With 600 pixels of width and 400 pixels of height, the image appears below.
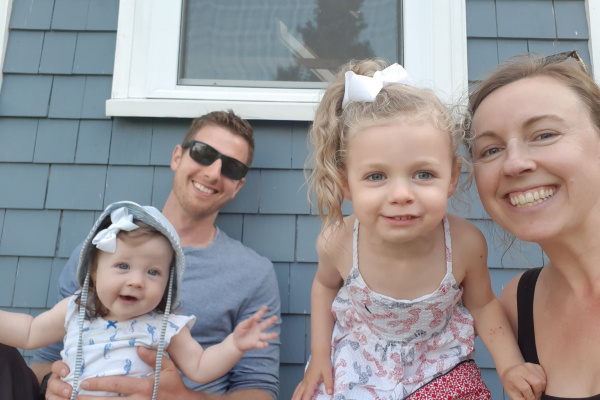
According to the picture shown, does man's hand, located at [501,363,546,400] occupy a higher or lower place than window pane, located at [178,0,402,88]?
lower

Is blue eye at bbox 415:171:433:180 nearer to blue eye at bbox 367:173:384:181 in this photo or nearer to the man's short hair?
blue eye at bbox 367:173:384:181

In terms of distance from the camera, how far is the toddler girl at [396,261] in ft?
5.66

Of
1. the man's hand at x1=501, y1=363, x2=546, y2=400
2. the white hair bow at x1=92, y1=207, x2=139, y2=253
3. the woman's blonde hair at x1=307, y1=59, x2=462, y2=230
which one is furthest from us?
the white hair bow at x1=92, y1=207, x2=139, y2=253

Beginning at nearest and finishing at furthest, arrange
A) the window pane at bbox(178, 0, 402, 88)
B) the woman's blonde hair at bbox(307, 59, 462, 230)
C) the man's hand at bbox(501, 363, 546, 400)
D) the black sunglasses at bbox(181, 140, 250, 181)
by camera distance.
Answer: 1. the man's hand at bbox(501, 363, 546, 400)
2. the woman's blonde hair at bbox(307, 59, 462, 230)
3. the black sunglasses at bbox(181, 140, 250, 181)
4. the window pane at bbox(178, 0, 402, 88)

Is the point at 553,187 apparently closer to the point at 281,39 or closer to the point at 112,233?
the point at 112,233

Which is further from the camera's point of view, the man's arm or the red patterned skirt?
the man's arm

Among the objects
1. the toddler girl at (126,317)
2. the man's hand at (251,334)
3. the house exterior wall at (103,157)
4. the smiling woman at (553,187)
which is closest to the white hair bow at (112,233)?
the toddler girl at (126,317)

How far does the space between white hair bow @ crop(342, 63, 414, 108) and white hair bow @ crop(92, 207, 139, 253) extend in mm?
842

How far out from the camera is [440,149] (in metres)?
1.75

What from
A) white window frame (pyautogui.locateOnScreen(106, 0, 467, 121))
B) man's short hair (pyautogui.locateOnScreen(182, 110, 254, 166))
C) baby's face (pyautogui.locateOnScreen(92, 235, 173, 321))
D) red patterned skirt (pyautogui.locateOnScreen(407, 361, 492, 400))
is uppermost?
white window frame (pyautogui.locateOnScreen(106, 0, 467, 121))

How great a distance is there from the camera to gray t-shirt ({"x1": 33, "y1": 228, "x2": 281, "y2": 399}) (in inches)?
92.7

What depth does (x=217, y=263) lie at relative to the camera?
254 centimetres

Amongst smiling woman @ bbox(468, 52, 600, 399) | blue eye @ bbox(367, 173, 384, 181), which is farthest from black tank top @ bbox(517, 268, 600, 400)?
blue eye @ bbox(367, 173, 384, 181)

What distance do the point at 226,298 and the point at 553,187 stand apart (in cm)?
144
